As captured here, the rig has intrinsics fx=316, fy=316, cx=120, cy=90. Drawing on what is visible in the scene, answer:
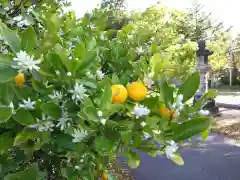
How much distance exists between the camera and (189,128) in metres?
0.75

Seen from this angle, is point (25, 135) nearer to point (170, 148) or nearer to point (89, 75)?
point (89, 75)

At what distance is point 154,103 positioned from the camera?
79cm

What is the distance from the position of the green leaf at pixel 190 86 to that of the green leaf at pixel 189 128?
2.6 inches

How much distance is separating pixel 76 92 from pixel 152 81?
9.7 inches

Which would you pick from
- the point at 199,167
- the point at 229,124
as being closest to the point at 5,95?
the point at 199,167

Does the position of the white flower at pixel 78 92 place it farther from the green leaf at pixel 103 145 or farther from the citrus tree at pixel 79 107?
the green leaf at pixel 103 145

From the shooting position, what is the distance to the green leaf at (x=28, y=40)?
67 centimetres

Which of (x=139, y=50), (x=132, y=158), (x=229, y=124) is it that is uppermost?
(x=139, y=50)

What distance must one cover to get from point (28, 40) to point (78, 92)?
16 centimetres

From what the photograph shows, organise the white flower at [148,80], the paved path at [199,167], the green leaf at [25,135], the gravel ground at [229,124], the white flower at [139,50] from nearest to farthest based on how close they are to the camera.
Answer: the green leaf at [25,135], the white flower at [148,80], the white flower at [139,50], the paved path at [199,167], the gravel ground at [229,124]

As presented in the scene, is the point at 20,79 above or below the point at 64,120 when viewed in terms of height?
above

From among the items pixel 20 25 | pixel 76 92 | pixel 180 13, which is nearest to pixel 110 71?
pixel 76 92

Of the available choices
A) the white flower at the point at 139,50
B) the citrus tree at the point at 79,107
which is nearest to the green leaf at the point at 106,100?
the citrus tree at the point at 79,107

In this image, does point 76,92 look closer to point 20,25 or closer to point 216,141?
point 20,25
